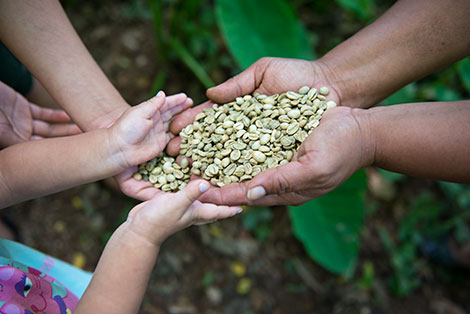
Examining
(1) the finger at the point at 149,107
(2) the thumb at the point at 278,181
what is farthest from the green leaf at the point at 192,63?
(2) the thumb at the point at 278,181

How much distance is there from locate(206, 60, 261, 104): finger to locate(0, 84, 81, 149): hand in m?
0.79

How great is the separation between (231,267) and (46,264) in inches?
47.9

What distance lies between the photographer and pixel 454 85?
3016mm

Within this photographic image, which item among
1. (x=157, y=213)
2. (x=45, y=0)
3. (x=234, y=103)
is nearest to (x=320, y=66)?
(x=234, y=103)

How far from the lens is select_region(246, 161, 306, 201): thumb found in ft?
4.06

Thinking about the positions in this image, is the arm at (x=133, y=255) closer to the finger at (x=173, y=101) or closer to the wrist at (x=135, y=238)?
the wrist at (x=135, y=238)

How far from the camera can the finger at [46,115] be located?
70.2 inches

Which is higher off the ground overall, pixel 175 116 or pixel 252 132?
pixel 175 116

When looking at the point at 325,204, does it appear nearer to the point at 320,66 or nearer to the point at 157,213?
the point at 320,66

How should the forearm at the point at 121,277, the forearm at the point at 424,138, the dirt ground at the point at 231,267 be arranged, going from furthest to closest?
the dirt ground at the point at 231,267, the forearm at the point at 424,138, the forearm at the point at 121,277

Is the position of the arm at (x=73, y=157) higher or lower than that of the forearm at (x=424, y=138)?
higher

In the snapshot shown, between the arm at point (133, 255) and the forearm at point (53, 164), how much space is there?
1.05ft

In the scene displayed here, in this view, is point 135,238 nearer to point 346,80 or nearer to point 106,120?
point 106,120

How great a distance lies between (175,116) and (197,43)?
1.43 meters
